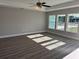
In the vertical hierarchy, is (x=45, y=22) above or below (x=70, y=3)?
below

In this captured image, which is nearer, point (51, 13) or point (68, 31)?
point (68, 31)

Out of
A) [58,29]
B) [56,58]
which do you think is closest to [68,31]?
[58,29]

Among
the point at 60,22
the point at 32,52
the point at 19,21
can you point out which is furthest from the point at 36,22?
the point at 32,52

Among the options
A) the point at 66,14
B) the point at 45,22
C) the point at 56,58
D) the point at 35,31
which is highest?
the point at 66,14

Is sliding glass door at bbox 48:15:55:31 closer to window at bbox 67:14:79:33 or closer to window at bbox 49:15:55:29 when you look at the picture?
window at bbox 49:15:55:29

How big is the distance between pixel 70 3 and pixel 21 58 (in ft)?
15.5

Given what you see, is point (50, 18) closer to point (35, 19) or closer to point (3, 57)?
point (35, 19)

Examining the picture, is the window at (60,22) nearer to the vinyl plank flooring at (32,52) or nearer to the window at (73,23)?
the window at (73,23)

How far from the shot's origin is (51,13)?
797 cm

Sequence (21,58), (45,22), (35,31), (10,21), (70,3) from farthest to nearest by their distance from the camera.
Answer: (45,22) < (35,31) < (10,21) < (70,3) < (21,58)

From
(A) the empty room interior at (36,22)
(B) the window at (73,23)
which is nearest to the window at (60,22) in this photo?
(A) the empty room interior at (36,22)

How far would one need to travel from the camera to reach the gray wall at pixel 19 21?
19.2ft

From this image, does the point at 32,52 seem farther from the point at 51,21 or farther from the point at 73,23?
the point at 51,21

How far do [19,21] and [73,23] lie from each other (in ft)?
15.3
